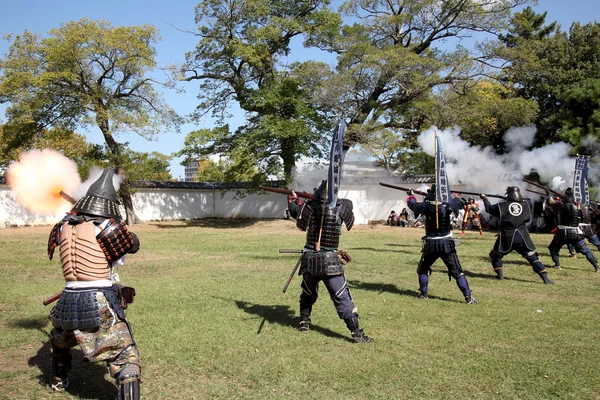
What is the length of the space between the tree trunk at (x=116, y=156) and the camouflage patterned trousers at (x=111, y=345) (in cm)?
2309

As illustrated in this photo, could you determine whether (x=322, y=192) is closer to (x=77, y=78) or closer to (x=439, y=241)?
(x=439, y=241)

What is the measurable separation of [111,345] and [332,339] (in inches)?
117

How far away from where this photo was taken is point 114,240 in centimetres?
466

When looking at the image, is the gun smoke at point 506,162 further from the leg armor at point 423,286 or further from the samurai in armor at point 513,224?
the leg armor at point 423,286

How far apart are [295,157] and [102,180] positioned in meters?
23.6

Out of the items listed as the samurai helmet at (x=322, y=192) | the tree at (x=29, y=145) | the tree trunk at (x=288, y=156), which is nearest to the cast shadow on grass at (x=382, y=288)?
the samurai helmet at (x=322, y=192)

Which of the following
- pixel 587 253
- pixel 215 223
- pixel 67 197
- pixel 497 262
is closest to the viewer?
pixel 67 197

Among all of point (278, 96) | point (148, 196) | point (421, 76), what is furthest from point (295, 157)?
point (148, 196)

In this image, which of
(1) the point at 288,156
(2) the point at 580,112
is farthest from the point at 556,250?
(1) the point at 288,156

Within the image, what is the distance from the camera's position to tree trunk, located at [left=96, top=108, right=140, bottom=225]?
87.0 ft

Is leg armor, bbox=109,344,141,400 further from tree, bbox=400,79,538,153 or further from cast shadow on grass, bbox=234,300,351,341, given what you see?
tree, bbox=400,79,538,153

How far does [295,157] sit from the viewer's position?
92.8 feet

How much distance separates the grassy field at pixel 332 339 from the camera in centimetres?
506

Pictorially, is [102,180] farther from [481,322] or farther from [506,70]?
[506,70]
